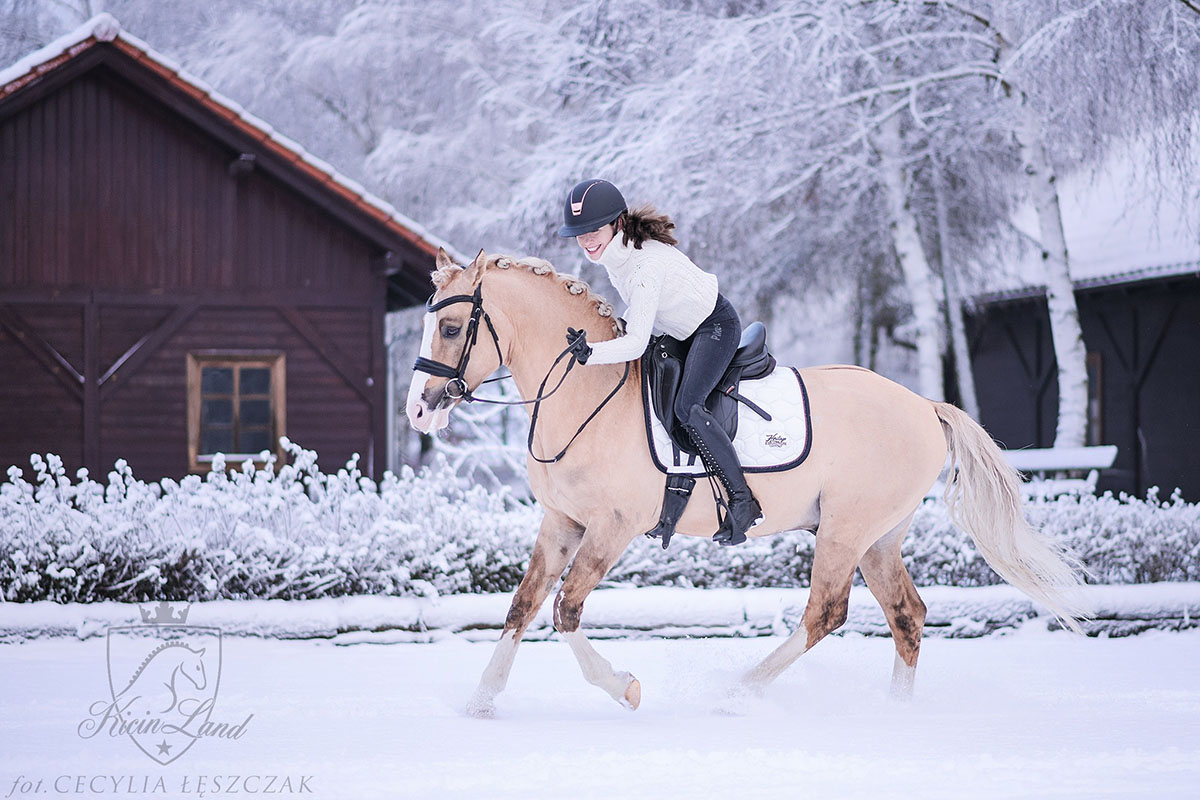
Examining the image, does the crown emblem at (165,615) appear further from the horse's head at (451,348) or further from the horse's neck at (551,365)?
the horse's neck at (551,365)

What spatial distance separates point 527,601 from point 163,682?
2.11 m

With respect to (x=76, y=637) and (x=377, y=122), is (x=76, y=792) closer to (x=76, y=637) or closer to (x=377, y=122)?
(x=76, y=637)

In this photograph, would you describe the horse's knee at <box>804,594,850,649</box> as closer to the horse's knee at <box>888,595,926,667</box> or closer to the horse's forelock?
the horse's knee at <box>888,595,926,667</box>

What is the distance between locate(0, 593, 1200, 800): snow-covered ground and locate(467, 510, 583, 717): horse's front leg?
0.37ft

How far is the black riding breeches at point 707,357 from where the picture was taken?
470 centimetres

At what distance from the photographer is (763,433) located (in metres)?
4.88

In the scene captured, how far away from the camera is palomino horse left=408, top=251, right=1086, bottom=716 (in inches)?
179

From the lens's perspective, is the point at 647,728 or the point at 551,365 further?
the point at 551,365

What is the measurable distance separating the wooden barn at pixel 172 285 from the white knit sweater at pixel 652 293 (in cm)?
678

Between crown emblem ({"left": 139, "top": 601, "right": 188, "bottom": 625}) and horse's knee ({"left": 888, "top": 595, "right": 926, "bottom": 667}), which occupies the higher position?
horse's knee ({"left": 888, "top": 595, "right": 926, "bottom": 667})

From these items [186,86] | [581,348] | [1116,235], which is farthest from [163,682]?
[1116,235]

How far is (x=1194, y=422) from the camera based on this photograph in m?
13.7

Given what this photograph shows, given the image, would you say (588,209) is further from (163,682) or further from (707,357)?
(163,682)

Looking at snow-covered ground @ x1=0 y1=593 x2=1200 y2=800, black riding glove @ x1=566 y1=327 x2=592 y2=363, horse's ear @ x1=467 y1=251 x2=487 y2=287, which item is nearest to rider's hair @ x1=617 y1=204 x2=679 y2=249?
black riding glove @ x1=566 y1=327 x2=592 y2=363
